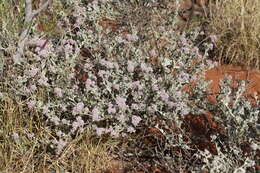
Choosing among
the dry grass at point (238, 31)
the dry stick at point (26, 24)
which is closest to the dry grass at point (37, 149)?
the dry stick at point (26, 24)

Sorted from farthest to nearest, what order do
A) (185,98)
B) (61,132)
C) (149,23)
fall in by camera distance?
(149,23), (185,98), (61,132)

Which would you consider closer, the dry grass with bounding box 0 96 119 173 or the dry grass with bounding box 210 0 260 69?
the dry grass with bounding box 0 96 119 173

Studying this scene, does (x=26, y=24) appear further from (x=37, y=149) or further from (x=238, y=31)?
(x=238, y=31)

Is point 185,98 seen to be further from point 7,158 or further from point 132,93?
point 7,158

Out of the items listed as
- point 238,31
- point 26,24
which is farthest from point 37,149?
point 238,31

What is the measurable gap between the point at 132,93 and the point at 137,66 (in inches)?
9.8

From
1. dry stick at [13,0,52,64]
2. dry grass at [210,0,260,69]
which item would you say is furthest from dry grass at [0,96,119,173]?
dry grass at [210,0,260,69]

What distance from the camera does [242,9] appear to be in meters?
4.31

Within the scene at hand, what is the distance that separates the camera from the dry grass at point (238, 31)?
13.9ft

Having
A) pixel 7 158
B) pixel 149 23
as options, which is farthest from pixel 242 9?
pixel 7 158

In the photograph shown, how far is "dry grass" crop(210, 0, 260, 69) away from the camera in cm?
425

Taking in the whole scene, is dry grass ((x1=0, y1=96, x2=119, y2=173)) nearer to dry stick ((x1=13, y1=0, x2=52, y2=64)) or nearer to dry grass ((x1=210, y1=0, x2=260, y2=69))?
dry stick ((x1=13, y1=0, x2=52, y2=64))

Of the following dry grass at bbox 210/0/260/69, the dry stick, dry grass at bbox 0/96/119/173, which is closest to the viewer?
dry grass at bbox 0/96/119/173

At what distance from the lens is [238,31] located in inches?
170
